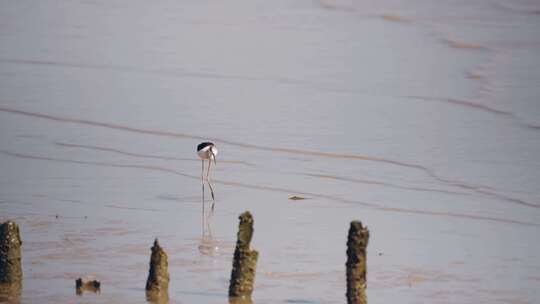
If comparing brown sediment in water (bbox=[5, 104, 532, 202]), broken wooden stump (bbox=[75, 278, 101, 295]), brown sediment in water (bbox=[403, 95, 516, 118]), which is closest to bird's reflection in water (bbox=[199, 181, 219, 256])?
broken wooden stump (bbox=[75, 278, 101, 295])

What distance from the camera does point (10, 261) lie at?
10.6 metres

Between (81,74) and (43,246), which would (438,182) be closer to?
(43,246)

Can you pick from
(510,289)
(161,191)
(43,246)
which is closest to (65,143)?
(161,191)

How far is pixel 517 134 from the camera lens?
20000 millimetres

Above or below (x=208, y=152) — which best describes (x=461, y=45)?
above

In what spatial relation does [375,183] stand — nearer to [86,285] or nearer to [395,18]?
[86,285]

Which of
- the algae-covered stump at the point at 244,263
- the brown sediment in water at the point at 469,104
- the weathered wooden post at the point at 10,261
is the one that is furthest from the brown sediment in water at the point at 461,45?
the weathered wooden post at the point at 10,261

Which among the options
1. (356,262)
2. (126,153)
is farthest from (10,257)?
(126,153)

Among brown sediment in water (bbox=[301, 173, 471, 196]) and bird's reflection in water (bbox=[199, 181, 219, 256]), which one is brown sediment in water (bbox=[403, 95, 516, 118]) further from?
bird's reflection in water (bbox=[199, 181, 219, 256])

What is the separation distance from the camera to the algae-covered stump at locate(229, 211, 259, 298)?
9.91m

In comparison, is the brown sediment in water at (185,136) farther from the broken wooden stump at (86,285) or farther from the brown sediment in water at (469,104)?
the broken wooden stump at (86,285)

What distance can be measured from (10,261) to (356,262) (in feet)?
9.31

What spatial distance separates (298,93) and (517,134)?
413 centimetres

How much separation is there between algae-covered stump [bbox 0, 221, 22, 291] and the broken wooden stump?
0.49m
